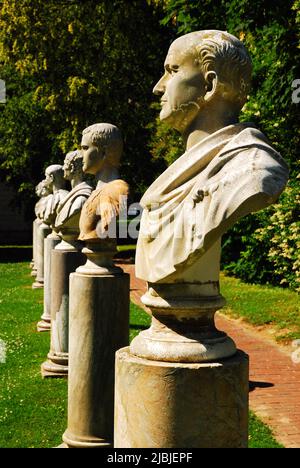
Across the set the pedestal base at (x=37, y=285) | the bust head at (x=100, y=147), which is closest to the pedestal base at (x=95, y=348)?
the bust head at (x=100, y=147)

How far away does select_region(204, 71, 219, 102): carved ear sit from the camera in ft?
10.7

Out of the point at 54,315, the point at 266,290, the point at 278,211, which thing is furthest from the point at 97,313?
the point at 266,290

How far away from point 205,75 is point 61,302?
5.18 meters

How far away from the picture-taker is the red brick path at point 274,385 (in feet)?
20.2

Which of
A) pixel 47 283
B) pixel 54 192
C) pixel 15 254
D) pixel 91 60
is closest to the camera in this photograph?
pixel 47 283

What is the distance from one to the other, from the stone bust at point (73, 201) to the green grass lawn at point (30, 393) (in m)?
1.80

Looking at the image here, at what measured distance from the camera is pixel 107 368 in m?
5.36

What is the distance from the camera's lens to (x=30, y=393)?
287 inches

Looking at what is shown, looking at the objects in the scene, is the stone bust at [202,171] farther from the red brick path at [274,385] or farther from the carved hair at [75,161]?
the carved hair at [75,161]

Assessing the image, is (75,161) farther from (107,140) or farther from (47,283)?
(47,283)

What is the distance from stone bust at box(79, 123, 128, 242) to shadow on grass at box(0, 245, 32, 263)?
60.0ft

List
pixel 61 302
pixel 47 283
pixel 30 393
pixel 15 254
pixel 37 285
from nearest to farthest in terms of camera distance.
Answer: pixel 30 393 → pixel 61 302 → pixel 47 283 → pixel 37 285 → pixel 15 254

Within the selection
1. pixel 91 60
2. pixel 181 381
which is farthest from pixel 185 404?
pixel 91 60

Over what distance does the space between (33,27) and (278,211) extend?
39.4ft
